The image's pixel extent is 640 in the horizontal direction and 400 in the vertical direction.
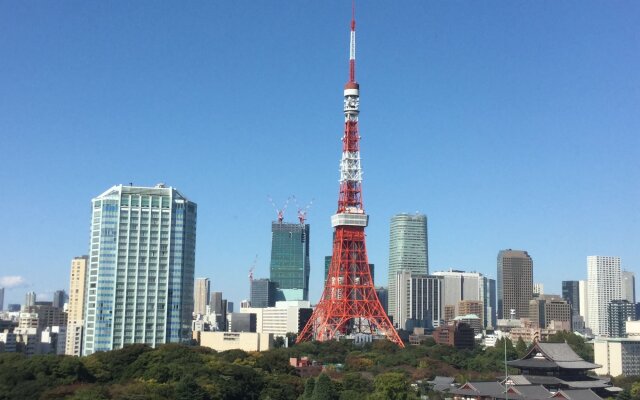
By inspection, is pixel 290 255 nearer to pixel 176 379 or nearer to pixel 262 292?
pixel 262 292

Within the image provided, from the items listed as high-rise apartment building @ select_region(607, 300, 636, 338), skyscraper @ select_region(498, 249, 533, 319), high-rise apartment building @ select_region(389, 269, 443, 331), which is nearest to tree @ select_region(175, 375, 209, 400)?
high-rise apartment building @ select_region(607, 300, 636, 338)

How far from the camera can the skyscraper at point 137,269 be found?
69938 millimetres

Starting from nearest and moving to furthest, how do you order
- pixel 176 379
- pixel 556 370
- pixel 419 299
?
pixel 176 379, pixel 556 370, pixel 419 299

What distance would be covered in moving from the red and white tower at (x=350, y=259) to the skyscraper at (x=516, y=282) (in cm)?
11729

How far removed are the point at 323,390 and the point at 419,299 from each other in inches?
5608

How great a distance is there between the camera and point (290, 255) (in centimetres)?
19075

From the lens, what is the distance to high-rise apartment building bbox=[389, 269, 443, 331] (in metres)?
187

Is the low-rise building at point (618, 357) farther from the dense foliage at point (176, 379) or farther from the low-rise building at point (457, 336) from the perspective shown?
the low-rise building at point (457, 336)

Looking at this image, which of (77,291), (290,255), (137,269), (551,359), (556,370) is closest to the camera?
(556,370)

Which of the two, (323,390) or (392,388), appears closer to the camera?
(392,388)

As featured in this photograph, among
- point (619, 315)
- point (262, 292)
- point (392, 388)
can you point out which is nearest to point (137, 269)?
point (392, 388)

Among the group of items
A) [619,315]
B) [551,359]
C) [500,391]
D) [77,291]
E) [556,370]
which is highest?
[77,291]

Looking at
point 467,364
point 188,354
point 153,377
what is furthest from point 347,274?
point 153,377

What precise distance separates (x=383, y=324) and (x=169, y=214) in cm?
2498
